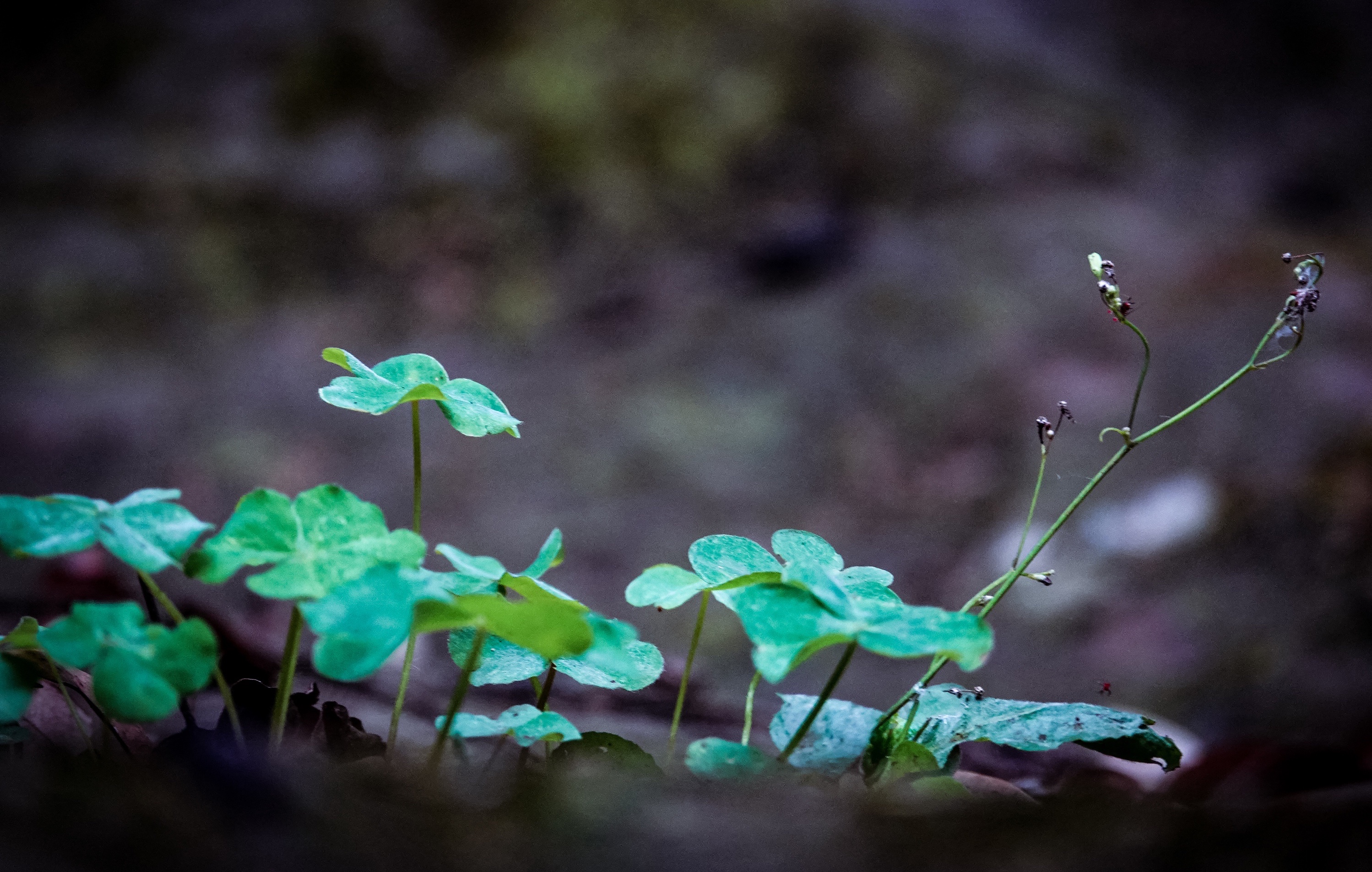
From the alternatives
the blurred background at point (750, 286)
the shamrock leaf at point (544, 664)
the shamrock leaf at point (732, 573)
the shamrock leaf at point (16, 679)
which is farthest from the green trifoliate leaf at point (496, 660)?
the blurred background at point (750, 286)

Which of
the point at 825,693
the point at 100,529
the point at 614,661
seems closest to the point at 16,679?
the point at 100,529

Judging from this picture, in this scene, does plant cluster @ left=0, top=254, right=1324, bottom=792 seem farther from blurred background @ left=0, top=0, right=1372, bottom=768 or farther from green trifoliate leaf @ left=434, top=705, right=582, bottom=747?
blurred background @ left=0, top=0, right=1372, bottom=768

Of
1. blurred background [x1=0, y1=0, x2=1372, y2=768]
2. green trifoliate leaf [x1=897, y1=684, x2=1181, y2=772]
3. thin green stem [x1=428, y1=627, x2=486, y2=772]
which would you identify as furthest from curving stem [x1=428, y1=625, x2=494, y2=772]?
blurred background [x1=0, y1=0, x2=1372, y2=768]

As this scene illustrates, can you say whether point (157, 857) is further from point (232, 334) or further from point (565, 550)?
point (232, 334)

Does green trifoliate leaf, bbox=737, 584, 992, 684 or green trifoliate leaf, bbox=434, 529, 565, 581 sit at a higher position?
green trifoliate leaf, bbox=737, 584, 992, 684

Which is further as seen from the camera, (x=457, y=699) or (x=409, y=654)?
(x=409, y=654)

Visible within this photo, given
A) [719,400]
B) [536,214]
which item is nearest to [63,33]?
[536,214]

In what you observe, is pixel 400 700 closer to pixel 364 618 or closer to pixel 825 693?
pixel 364 618
